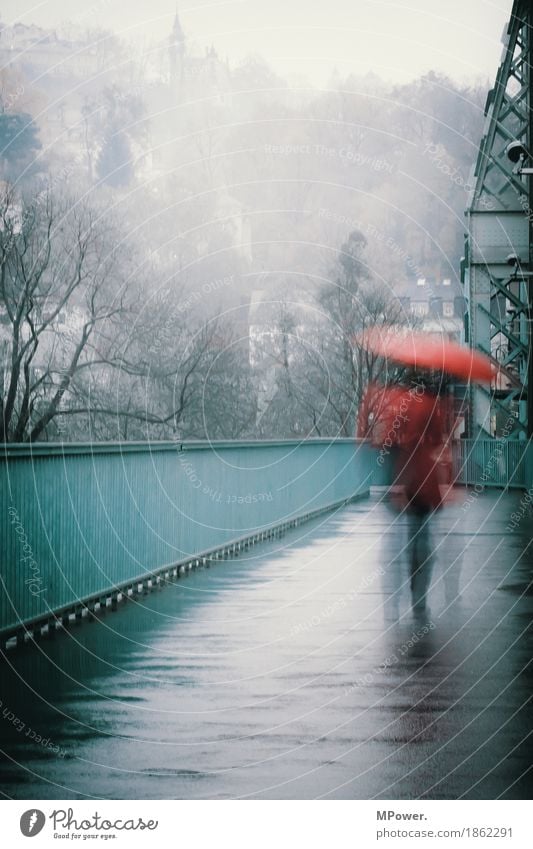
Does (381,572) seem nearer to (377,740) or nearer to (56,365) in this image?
(377,740)

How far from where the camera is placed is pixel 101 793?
6.64 meters

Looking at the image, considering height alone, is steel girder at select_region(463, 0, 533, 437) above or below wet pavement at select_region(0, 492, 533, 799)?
above

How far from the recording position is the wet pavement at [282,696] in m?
6.94

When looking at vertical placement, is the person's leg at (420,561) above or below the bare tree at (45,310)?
below

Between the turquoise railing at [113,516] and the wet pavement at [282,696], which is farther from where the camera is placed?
the turquoise railing at [113,516]

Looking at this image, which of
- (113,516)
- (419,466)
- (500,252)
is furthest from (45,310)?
(419,466)

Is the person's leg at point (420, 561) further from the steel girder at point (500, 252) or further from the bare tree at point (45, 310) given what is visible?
the bare tree at point (45, 310)

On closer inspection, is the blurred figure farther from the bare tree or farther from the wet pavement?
the bare tree
